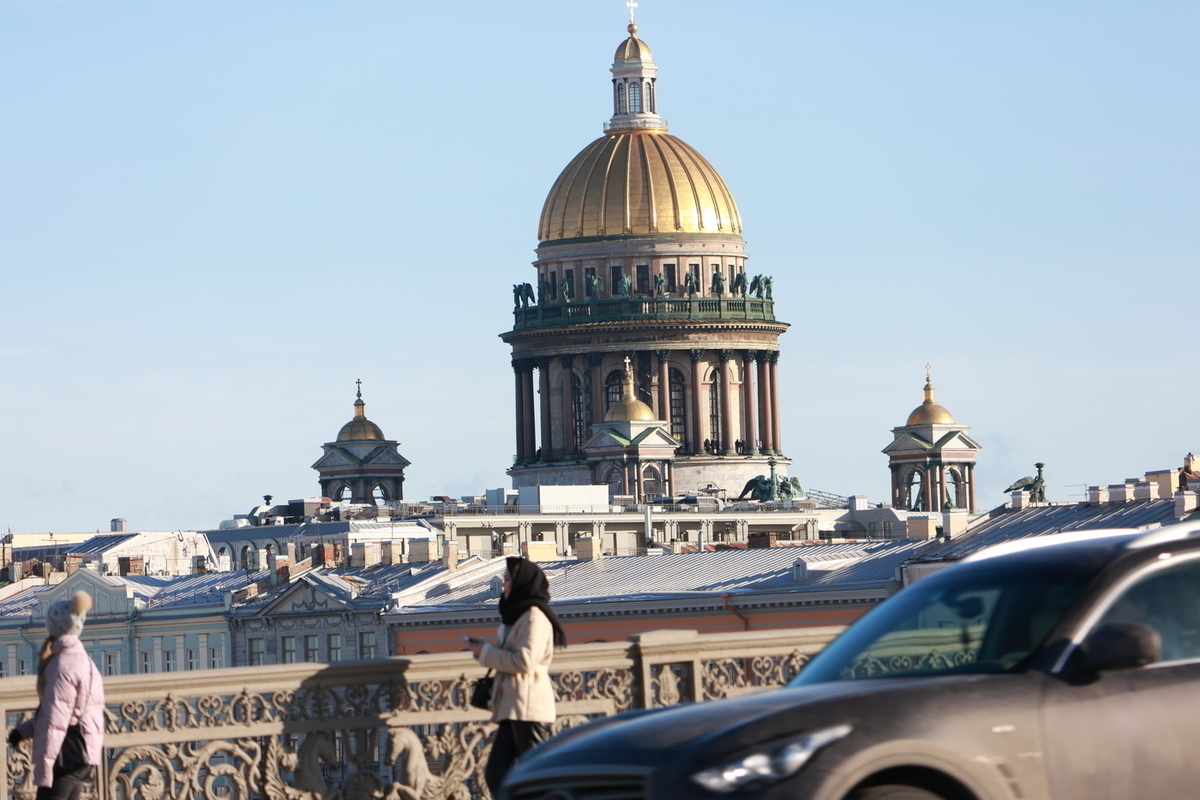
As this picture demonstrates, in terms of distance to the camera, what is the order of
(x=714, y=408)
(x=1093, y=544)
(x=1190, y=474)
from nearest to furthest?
(x=1093, y=544), (x=1190, y=474), (x=714, y=408)

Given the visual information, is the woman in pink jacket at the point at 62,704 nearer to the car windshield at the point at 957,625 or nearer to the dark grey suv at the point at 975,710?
the dark grey suv at the point at 975,710

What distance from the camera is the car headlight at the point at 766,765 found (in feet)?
34.9

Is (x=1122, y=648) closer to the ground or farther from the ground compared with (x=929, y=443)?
closer to the ground

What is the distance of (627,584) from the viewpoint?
66.1 meters

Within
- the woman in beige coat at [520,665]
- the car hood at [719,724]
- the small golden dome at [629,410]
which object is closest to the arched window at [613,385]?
the small golden dome at [629,410]

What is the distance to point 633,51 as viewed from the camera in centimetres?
12694

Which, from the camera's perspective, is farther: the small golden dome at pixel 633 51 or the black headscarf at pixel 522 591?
the small golden dome at pixel 633 51

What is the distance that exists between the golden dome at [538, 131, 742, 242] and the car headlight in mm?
107207

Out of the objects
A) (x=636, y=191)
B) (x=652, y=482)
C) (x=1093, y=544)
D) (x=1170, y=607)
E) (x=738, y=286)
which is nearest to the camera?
(x=1170, y=607)

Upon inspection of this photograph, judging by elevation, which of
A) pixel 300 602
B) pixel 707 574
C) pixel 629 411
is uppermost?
pixel 629 411

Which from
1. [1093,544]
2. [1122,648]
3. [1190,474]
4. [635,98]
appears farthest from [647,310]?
[1122,648]

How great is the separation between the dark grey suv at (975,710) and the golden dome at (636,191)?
10603cm

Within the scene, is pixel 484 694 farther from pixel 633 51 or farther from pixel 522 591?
pixel 633 51

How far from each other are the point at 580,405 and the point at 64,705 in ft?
353
